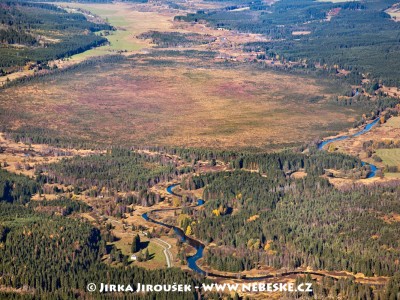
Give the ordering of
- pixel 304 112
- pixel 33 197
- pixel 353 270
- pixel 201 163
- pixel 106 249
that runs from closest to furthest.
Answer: pixel 353 270 → pixel 106 249 → pixel 33 197 → pixel 201 163 → pixel 304 112

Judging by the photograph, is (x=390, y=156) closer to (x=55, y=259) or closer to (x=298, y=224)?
(x=298, y=224)

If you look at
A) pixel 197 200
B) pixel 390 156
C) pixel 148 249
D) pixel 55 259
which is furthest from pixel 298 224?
pixel 390 156

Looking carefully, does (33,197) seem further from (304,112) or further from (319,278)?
(304,112)

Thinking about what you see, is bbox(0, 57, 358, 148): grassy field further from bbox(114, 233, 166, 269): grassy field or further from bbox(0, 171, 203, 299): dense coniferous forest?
bbox(0, 171, 203, 299): dense coniferous forest

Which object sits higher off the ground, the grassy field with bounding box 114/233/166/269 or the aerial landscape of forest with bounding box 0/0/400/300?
the aerial landscape of forest with bounding box 0/0/400/300

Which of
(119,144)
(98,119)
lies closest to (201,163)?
(119,144)

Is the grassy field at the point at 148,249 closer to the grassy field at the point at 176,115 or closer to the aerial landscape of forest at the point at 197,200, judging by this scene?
the aerial landscape of forest at the point at 197,200

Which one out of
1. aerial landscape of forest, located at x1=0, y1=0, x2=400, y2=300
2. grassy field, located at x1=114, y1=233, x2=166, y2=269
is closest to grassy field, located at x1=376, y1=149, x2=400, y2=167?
aerial landscape of forest, located at x1=0, y1=0, x2=400, y2=300

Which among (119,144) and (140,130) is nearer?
(119,144)

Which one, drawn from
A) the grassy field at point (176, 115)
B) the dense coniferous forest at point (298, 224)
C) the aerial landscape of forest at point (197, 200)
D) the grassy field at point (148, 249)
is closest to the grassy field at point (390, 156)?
the aerial landscape of forest at point (197, 200)
